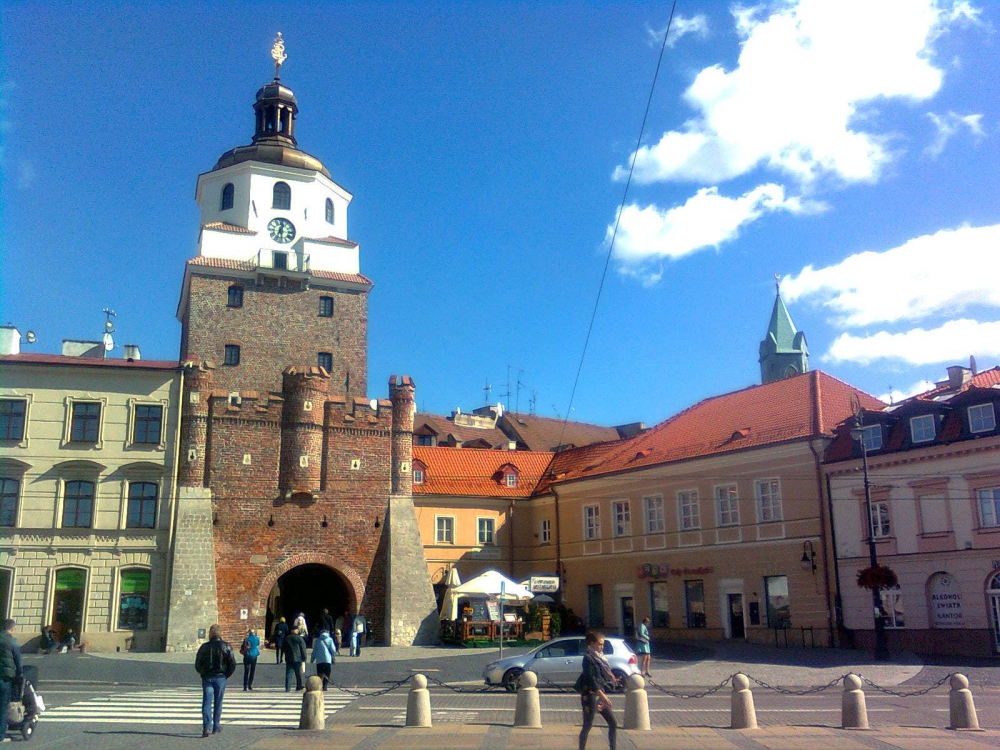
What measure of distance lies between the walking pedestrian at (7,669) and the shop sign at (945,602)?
2752cm

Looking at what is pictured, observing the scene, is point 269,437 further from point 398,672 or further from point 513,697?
point 513,697

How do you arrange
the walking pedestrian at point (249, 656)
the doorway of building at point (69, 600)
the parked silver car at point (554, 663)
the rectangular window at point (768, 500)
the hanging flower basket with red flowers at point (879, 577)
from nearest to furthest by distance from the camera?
the parked silver car at point (554, 663) < the walking pedestrian at point (249, 656) < the hanging flower basket with red flowers at point (879, 577) < the doorway of building at point (69, 600) < the rectangular window at point (768, 500)

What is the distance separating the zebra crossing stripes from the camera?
54.1ft

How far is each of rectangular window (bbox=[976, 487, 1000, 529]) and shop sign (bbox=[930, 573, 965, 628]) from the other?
227 cm

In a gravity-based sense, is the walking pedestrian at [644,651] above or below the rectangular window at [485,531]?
below

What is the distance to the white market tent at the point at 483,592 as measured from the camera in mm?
33781

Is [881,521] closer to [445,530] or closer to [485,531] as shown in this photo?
[485,531]

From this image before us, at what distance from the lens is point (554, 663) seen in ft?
69.6

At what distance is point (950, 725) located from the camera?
50.1 feet

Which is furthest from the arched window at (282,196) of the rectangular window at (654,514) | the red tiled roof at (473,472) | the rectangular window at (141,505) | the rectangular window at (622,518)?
the rectangular window at (654,514)

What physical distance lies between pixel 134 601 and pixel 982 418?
29819 mm

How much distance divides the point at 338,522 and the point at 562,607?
10.5m

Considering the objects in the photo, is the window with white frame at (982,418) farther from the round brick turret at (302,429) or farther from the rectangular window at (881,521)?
the round brick turret at (302,429)

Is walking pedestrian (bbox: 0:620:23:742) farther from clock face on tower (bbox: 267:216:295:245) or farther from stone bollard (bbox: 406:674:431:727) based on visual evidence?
clock face on tower (bbox: 267:216:295:245)
